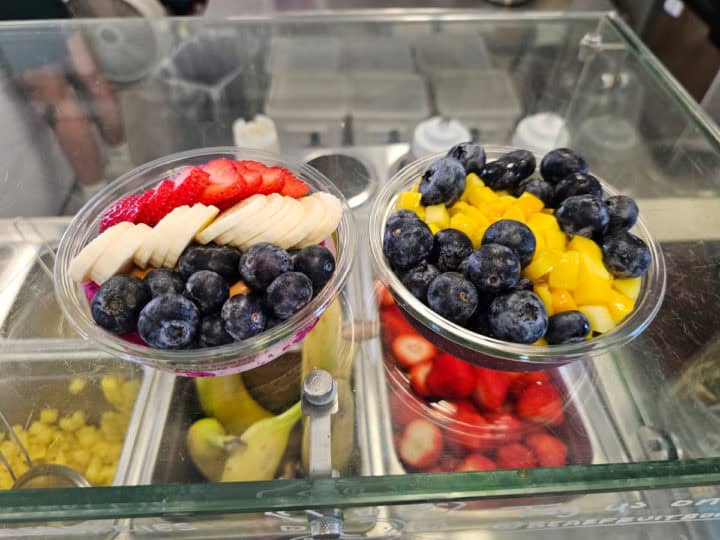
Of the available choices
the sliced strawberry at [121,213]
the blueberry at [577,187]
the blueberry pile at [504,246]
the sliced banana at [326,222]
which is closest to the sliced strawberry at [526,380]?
the blueberry pile at [504,246]

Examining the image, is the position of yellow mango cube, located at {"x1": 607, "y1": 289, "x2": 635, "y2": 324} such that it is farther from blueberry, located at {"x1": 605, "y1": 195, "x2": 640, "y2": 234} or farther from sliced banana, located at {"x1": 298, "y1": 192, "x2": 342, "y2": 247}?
sliced banana, located at {"x1": 298, "y1": 192, "x2": 342, "y2": 247}

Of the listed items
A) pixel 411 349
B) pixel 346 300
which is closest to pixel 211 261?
pixel 346 300

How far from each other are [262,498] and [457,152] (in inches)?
30.0

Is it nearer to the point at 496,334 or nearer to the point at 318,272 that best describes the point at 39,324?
the point at 318,272

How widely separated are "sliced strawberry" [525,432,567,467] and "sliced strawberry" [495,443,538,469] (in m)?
0.01

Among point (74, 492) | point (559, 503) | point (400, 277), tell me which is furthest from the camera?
→ point (400, 277)

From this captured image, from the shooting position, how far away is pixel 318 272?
2.92 ft

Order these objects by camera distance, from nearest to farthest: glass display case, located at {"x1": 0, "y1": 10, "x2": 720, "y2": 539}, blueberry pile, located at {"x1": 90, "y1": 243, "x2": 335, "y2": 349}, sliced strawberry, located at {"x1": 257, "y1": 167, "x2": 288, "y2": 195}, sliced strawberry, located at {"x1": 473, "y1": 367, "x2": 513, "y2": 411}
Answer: glass display case, located at {"x1": 0, "y1": 10, "x2": 720, "y2": 539}, blueberry pile, located at {"x1": 90, "y1": 243, "x2": 335, "y2": 349}, sliced strawberry, located at {"x1": 473, "y1": 367, "x2": 513, "y2": 411}, sliced strawberry, located at {"x1": 257, "y1": 167, "x2": 288, "y2": 195}

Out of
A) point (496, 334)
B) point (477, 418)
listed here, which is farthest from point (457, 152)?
point (477, 418)

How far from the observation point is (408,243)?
0.89 meters

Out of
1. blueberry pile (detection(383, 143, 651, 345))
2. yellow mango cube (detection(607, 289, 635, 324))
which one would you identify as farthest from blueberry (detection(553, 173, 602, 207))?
yellow mango cube (detection(607, 289, 635, 324))

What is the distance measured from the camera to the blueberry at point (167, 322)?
0.79 m

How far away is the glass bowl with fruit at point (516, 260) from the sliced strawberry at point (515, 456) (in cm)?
14

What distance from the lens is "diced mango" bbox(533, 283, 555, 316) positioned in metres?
0.89
